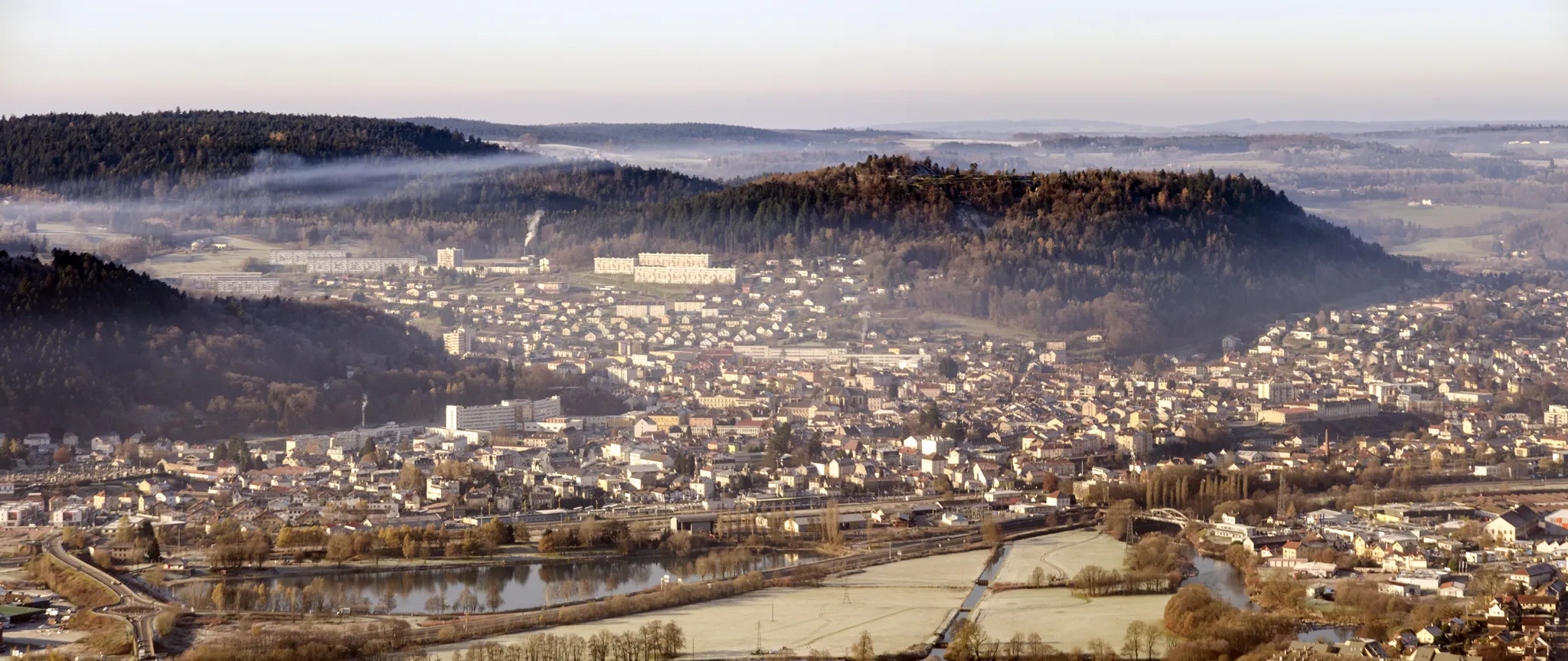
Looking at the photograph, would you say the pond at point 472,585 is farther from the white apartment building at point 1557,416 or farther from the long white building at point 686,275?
the long white building at point 686,275

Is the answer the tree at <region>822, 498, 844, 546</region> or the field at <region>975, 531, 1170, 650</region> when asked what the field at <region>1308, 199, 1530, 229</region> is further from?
the field at <region>975, 531, 1170, 650</region>

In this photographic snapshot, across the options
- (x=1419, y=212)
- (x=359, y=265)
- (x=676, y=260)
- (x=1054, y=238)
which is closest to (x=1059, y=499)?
(x=1054, y=238)

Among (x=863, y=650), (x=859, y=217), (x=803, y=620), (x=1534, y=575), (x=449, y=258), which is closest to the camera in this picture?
(x=863, y=650)

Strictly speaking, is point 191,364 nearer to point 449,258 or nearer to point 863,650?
point 449,258

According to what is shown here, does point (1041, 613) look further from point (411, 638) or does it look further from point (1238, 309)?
point (1238, 309)

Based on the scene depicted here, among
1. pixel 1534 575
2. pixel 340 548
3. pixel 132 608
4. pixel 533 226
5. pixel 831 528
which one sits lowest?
pixel 831 528

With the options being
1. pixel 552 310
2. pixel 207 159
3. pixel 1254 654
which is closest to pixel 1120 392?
pixel 552 310
